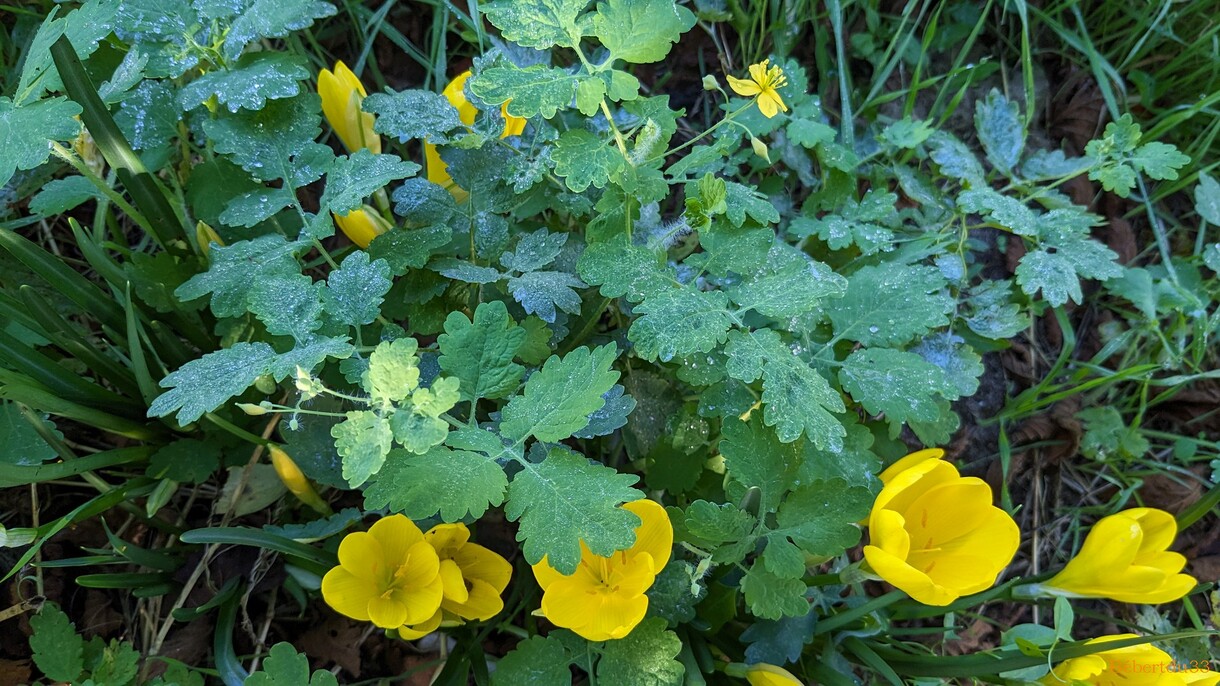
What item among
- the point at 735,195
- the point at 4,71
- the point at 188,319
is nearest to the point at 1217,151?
the point at 735,195

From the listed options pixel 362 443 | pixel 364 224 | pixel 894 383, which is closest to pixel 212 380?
pixel 362 443

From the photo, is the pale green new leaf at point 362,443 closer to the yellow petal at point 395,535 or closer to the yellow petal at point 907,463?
the yellow petal at point 395,535

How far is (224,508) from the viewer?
5.54 ft

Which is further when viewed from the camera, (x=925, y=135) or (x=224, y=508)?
(x=925, y=135)

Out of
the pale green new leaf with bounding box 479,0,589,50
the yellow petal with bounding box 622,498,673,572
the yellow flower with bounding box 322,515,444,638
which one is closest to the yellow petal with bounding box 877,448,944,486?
the yellow petal with bounding box 622,498,673,572

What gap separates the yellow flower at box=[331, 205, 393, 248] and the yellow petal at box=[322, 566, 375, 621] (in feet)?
2.03

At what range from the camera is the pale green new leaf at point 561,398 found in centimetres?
116

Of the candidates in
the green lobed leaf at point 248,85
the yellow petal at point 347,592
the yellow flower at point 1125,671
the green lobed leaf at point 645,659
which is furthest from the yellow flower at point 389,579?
the yellow flower at point 1125,671

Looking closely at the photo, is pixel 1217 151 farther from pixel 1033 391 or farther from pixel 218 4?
pixel 218 4

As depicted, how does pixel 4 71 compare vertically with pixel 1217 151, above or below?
above

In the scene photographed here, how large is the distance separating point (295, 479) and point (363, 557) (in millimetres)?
241

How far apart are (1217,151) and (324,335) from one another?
265cm

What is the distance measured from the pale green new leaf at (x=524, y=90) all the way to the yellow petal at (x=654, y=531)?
64cm

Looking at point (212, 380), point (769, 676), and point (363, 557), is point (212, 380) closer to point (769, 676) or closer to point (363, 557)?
point (363, 557)
